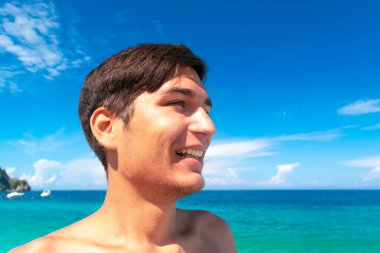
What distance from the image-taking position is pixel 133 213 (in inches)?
79.8

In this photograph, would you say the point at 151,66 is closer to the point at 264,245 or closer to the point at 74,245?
the point at 74,245

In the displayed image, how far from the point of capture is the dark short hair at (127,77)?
1976mm

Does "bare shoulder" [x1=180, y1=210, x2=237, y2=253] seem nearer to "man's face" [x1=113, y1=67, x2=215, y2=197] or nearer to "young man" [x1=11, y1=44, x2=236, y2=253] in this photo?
"young man" [x1=11, y1=44, x2=236, y2=253]

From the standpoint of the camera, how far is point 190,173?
1797 mm

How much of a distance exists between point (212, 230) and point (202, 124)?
1162 mm

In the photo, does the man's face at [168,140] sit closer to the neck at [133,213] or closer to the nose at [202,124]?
the nose at [202,124]

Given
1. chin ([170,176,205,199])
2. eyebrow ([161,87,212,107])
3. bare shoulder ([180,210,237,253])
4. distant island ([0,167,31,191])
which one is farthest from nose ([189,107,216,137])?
distant island ([0,167,31,191])

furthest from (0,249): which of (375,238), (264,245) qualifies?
(375,238)

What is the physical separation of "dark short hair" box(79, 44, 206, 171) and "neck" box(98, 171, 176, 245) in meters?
0.29

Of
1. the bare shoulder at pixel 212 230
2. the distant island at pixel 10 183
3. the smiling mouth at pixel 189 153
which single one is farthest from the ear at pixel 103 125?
the distant island at pixel 10 183

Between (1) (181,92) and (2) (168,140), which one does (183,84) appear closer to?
(1) (181,92)

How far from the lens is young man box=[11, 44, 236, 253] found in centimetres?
181

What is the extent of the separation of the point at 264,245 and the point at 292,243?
269 cm

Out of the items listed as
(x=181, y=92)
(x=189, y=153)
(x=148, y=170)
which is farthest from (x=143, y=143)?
(x=181, y=92)
